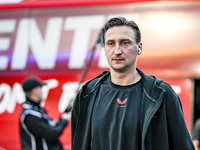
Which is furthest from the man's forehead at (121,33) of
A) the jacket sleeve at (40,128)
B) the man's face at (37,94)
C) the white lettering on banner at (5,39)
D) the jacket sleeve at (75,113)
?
the white lettering on banner at (5,39)

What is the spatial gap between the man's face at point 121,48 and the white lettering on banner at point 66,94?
2234mm

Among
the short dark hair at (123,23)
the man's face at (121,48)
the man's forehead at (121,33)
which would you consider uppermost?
the short dark hair at (123,23)

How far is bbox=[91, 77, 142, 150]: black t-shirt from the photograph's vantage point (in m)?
1.33

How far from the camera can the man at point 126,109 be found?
4.37 ft

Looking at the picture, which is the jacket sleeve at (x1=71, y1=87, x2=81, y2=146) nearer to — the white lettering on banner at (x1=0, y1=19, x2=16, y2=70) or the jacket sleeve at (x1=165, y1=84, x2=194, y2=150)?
the jacket sleeve at (x1=165, y1=84, x2=194, y2=150)

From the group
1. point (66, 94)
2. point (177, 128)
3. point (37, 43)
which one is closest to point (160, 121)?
point (177, 128)

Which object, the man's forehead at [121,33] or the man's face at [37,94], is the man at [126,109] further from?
the man's face at [37,94]

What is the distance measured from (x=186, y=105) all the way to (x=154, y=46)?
0.71 m

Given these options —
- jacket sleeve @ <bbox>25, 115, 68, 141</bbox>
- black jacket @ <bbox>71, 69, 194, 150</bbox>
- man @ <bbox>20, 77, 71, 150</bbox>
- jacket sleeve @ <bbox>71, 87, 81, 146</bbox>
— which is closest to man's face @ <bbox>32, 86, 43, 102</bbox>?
man @ <bbox>20, 77, 71, 150</bbox>

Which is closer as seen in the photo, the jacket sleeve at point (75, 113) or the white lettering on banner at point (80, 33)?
the jacket sleeve at point (75, 113)

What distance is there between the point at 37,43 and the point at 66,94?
0.67m

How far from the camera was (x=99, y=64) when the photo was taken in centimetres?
361

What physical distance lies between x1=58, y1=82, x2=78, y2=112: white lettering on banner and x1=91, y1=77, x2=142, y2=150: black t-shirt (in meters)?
2.18

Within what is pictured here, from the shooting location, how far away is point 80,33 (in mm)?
3639
